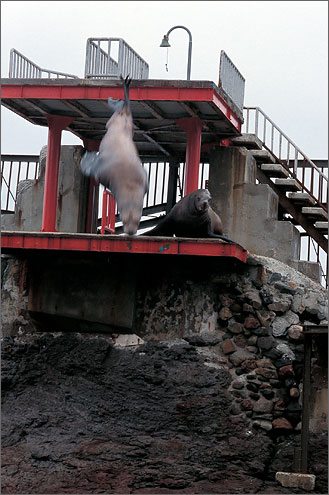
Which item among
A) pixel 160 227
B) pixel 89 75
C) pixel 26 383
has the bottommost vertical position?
pixel 26 383

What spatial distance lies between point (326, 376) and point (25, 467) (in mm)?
6035

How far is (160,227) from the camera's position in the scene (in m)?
24.9

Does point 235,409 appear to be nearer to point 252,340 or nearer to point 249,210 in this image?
point 252,340

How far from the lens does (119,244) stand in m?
23.0

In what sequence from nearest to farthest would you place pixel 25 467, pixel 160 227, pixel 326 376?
pixel 25 467 < pixel 326 376 < pixel 160 227

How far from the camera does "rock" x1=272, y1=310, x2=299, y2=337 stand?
23.5 meters

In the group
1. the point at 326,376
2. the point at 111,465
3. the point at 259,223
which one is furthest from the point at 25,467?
the point at 259,223

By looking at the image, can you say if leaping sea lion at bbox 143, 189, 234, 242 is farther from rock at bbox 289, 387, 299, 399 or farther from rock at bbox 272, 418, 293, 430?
rock at bbox 272, 418, 293, 430

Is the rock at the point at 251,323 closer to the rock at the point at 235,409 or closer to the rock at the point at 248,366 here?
the rock at the point at 248,366

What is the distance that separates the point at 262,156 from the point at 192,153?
290 cm

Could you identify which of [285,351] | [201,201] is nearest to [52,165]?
[201,201]

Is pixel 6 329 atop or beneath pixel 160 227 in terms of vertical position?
beneath

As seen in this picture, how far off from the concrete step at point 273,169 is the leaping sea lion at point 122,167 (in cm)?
476

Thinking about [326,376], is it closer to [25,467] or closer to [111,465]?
[111,465]
